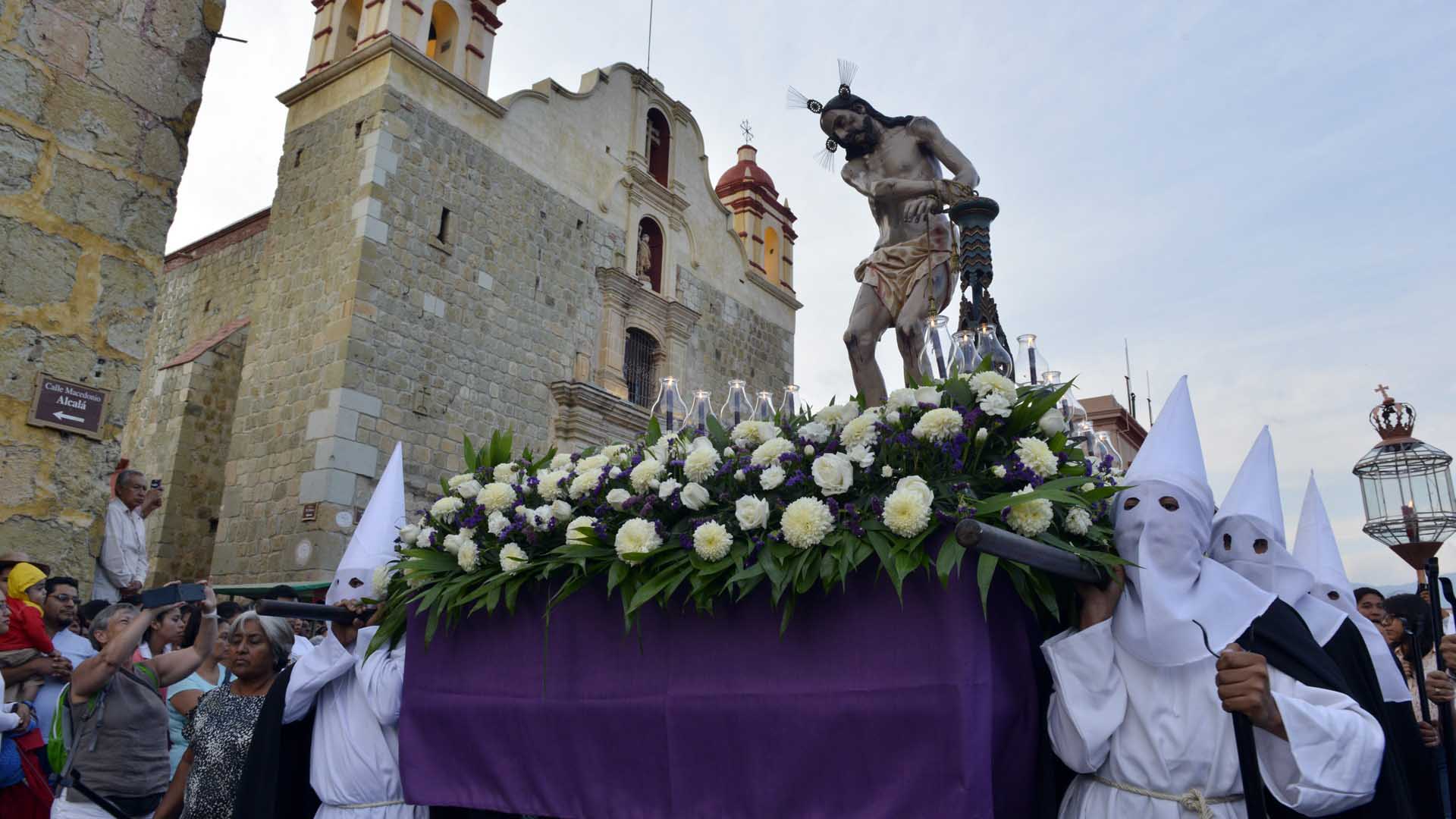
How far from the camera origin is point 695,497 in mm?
2912

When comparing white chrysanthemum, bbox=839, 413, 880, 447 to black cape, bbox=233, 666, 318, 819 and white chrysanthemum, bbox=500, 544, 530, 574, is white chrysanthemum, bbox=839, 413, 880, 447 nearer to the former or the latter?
white chrysanthemum, bbox=500, 544, 530, 574

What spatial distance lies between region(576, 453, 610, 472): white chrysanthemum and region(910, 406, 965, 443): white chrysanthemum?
1146 millimetres

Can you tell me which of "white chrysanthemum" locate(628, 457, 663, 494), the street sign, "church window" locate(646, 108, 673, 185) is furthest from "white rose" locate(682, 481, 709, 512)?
"church window" locate(646, 108, 673, 185)

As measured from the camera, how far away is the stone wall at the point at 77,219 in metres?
5.42

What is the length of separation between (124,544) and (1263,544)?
7.47m

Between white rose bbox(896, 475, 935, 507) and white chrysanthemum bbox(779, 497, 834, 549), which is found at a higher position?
white rose bbox(896, 475, 935, 507)

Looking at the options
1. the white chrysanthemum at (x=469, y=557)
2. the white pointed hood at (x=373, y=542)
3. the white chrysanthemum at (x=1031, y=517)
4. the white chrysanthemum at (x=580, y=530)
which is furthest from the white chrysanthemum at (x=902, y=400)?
the white pointed hood at (x=373, y=542)

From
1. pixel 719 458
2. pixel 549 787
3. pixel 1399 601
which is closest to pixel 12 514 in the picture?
pixel 549 787

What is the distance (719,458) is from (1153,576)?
4.11ft

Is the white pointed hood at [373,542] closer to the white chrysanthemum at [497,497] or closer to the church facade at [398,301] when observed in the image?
the white chrysanthemum at [497,497]

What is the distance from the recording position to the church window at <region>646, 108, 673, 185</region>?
1738 cm

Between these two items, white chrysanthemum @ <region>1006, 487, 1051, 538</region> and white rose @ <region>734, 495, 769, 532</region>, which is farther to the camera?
white rose @ <region>734, 495, 769, 532</region>

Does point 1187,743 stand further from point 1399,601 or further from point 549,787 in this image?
point 1399,601

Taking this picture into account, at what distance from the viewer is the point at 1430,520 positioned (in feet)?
33.7
